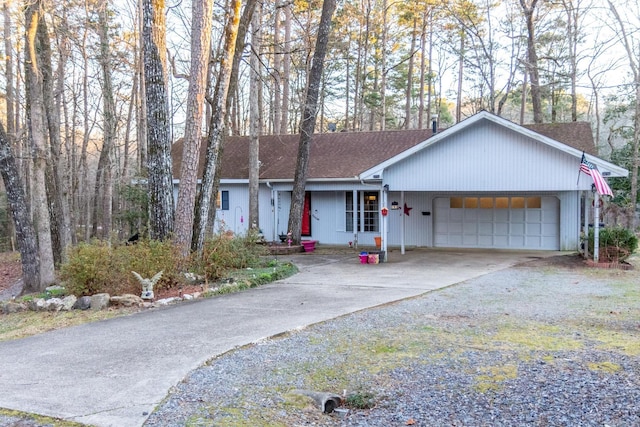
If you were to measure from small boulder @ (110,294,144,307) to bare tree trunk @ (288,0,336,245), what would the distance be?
31.0 ft

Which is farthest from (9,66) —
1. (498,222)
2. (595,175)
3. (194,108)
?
(595,175)

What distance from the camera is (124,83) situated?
23984 mm

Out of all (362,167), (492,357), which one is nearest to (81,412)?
(492,357)

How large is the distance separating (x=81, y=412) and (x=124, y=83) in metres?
22.7

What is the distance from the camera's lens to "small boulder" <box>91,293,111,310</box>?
8.29 m

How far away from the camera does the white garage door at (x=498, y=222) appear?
16.7 metres

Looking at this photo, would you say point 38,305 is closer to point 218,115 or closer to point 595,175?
point 218,115

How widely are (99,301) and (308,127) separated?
35.5ft

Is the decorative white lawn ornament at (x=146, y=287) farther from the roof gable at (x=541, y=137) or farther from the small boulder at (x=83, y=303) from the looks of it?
the roof gable at (x=541, y=137)

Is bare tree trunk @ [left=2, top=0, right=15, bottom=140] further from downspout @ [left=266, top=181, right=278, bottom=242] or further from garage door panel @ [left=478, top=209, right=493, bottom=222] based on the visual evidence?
garage door panel @ [left=478, top=209, right=493, bottom=222]

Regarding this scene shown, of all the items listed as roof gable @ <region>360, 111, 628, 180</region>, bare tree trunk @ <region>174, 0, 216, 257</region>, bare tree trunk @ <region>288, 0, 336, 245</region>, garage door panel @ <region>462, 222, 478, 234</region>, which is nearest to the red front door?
bare tree trunk @ <region>288, 0, 336, 245</region>

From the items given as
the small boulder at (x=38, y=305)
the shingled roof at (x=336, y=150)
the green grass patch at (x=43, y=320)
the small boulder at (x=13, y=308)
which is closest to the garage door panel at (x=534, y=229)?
the shingled roof at (x=336, y=150)

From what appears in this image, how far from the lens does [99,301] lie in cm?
833

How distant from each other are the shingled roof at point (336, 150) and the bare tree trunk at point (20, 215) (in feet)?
29.0
